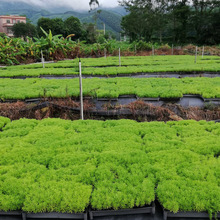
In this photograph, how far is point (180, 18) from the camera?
5025 centimetres

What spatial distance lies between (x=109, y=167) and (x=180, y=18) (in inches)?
2120

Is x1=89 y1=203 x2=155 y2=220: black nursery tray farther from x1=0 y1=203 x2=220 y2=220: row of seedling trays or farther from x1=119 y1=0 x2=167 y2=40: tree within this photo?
x1=119 y1=0 x2=167 y2=40: tree

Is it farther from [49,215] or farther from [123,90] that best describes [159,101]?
[49,215]

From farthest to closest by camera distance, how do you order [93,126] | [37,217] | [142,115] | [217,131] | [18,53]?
1. [18,53]
2. [142,115]
3. [93,126]
4. [217,131]
5. [37,217]

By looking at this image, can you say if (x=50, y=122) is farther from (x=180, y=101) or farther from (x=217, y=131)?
(x=180, y=101)

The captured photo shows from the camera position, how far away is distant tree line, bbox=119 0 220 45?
158 ft

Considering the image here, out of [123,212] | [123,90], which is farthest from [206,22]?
[123,212]

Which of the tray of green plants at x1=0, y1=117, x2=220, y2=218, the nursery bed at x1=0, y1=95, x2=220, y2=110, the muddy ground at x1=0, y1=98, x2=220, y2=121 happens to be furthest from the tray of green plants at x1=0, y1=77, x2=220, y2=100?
the tray of green plants at x1=0, y1=117, x2=220, y2=218

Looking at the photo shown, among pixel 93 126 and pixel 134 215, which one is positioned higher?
pixel 93 126

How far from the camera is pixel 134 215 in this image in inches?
141

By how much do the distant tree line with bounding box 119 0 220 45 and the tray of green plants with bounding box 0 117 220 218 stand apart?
48092 mm

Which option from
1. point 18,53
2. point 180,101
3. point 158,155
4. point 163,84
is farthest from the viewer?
point 18,53

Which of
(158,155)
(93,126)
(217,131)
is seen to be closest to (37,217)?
(158,155)

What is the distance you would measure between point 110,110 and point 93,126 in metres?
1.81
